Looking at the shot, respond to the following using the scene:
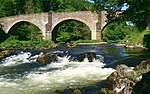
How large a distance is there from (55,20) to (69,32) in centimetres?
784

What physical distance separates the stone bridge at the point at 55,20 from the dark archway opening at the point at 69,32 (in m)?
1.73

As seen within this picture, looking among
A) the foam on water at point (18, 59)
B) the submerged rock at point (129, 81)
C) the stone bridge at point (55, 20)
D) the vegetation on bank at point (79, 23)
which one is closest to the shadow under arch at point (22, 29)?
the vegetation on bank at point (79, 23)

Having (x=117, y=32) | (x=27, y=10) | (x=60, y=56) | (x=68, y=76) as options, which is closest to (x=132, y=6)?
(x=68, y=76)

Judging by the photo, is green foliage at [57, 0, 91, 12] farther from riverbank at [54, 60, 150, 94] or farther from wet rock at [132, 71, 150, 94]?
wet rock at [132, 71, 150, 94]

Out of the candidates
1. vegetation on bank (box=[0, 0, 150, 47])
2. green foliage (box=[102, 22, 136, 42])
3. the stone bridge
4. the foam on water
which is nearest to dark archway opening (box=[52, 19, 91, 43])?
vegetation on bank (box=[0, 0, 150, 47])

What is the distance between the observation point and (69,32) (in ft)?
230

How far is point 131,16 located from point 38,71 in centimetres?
779

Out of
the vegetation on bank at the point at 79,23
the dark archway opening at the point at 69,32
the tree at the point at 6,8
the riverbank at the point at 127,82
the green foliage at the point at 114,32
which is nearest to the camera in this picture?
the riverbank at the point at 127,82

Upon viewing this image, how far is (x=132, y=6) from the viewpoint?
22.2 meters

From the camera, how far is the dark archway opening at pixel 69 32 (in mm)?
65688

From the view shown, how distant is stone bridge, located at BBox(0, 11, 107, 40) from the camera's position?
60188 millimetres

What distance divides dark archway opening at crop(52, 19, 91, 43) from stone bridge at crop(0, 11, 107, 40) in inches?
68.0

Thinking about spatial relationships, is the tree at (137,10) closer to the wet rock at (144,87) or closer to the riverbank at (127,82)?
the riverbank at (127,82)

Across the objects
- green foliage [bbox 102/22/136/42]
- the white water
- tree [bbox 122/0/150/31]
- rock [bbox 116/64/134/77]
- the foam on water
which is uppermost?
tree [bbox 122/0/150/31]
